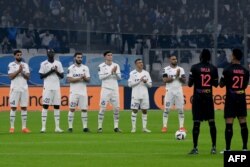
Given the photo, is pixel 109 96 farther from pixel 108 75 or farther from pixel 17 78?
pixel 17 78

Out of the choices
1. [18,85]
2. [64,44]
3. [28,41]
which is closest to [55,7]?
[64,44]

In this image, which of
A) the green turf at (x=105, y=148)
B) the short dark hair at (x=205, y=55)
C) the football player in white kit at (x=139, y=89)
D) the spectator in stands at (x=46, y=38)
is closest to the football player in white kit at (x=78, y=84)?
the green turf at (x=105, y=148)

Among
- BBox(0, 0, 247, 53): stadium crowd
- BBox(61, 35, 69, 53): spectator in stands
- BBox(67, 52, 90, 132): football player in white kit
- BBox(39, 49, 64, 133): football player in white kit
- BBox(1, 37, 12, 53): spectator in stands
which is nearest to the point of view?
BBox(39, 49, 64, 133): football player in white kit

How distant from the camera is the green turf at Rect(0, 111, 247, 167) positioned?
58.2ft

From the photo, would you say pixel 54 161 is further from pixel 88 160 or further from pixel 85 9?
pixel 85 9

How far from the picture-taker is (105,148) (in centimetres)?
2156

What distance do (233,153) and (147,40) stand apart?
102 feet

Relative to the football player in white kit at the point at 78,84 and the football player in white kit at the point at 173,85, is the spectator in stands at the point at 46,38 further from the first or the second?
the football player in white kit at the point at 173,85

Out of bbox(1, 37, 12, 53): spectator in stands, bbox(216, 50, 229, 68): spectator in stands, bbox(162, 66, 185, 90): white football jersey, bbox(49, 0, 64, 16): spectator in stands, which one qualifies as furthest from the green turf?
bbox(49, 0, 64, 16): spectator in stands

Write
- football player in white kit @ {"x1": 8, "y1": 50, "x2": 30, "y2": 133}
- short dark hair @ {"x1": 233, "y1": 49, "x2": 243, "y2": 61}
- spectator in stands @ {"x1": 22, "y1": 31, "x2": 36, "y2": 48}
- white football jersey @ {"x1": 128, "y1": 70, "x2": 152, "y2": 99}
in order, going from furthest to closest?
spectator in stands @ {"x1": 22, "y1": 31, "x2": 36, "y2": 48} < white football jersey @ {"x1": 128, "y1": 70, "x2": 152, "y2": 99} < football player in white kit @ {"x1": 8, "y1": 50, "x2": 30, "y2": 133} < short dark hair @ {"x1": 233, "y1": 49, "x2": 243, "y2": 61}

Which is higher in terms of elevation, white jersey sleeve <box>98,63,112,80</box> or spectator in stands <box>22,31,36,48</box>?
spectator in stands <box>22,31,36,48</box>

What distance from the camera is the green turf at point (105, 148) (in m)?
17.7

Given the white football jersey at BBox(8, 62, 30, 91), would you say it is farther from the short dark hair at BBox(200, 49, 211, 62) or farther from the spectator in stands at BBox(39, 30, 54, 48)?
the spectator in stands at BBox(39, 30, 54, 48)

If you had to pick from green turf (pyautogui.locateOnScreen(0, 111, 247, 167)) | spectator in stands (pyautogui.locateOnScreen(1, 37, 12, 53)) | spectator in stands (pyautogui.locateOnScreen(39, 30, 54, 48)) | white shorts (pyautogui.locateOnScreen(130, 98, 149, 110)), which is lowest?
green turf (pyautogui.locateOnScreen(0, 111, 247, 167))
